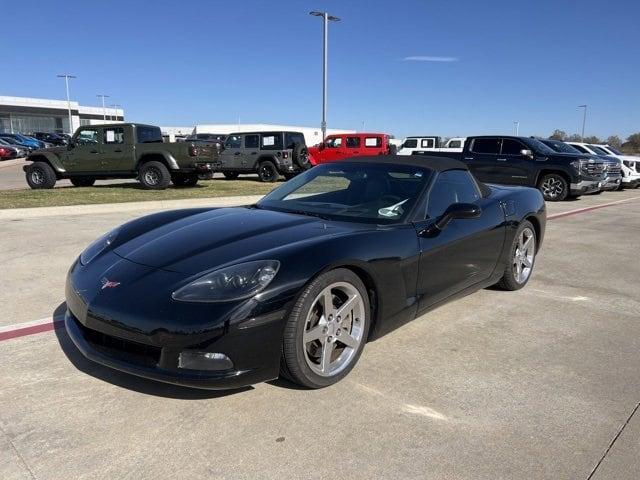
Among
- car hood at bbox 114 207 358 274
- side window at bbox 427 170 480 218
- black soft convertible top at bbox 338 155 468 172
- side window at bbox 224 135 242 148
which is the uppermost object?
side window at bbox 224 135 242 148

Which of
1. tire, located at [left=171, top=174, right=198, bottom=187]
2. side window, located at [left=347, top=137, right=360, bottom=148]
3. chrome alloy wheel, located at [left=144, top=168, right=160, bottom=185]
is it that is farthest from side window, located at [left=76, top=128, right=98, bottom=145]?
side window, located at [left=347, top=137, right=360, bottom=148]

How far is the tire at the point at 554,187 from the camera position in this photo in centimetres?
1441

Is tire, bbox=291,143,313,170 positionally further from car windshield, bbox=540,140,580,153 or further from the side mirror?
the side mirror

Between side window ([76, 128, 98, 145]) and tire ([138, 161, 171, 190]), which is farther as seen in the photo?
side window ([76, 128, 98, 145])

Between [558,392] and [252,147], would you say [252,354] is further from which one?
[252,147]

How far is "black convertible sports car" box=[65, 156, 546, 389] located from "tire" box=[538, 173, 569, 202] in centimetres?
1132

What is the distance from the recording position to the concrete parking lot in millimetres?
2285

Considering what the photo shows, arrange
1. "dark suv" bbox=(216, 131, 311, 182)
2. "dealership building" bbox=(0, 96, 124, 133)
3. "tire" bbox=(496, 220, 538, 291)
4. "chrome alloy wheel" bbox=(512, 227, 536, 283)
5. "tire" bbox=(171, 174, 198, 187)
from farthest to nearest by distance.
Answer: "dealership building" bbox=(0, 96, 124, 133), "dark suv" bbox=(216, 131, 311, 182), "tire" bbox=(171, 174, 198, 187), "chrome alloy wheel" bbox=(512, 227, 536, 283), "tire" bbox=(496, 220, 538, 291)

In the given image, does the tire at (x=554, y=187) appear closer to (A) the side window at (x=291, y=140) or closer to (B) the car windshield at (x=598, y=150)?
(B) the car windshield at (x=598, y=150)

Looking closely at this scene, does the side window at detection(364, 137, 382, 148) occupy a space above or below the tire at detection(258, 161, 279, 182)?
above

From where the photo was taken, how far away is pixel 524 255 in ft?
16.9

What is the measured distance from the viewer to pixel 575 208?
1274 centimetres

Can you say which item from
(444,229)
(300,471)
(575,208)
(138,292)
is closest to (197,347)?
(138,292)

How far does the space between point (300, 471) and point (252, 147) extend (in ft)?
58.9
